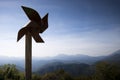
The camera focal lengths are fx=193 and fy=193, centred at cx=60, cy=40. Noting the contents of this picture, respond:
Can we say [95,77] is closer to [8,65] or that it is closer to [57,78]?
[57,78]

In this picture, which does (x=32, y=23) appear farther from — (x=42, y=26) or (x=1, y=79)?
(x=1, y=79)

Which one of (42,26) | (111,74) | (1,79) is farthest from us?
(1,79)

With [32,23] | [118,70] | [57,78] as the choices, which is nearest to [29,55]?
[32,23]

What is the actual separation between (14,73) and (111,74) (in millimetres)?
8478

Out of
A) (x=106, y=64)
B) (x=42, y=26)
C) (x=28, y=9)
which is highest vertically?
(x=28, y=9)

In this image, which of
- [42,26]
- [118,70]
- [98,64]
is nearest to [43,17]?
[42,26]

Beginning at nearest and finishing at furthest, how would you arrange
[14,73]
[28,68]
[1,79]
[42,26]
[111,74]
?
[28,68] < [42,26] < [111,74] < [1,79] < [14,73]

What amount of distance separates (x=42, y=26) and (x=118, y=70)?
783cm

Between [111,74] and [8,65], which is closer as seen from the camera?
[111,74]

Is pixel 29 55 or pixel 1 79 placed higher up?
pixel 29 55

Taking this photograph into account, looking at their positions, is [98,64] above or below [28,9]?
below

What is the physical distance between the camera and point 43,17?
9734mm

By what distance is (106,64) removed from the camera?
14695mm

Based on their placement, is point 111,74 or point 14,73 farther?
point 14,73
